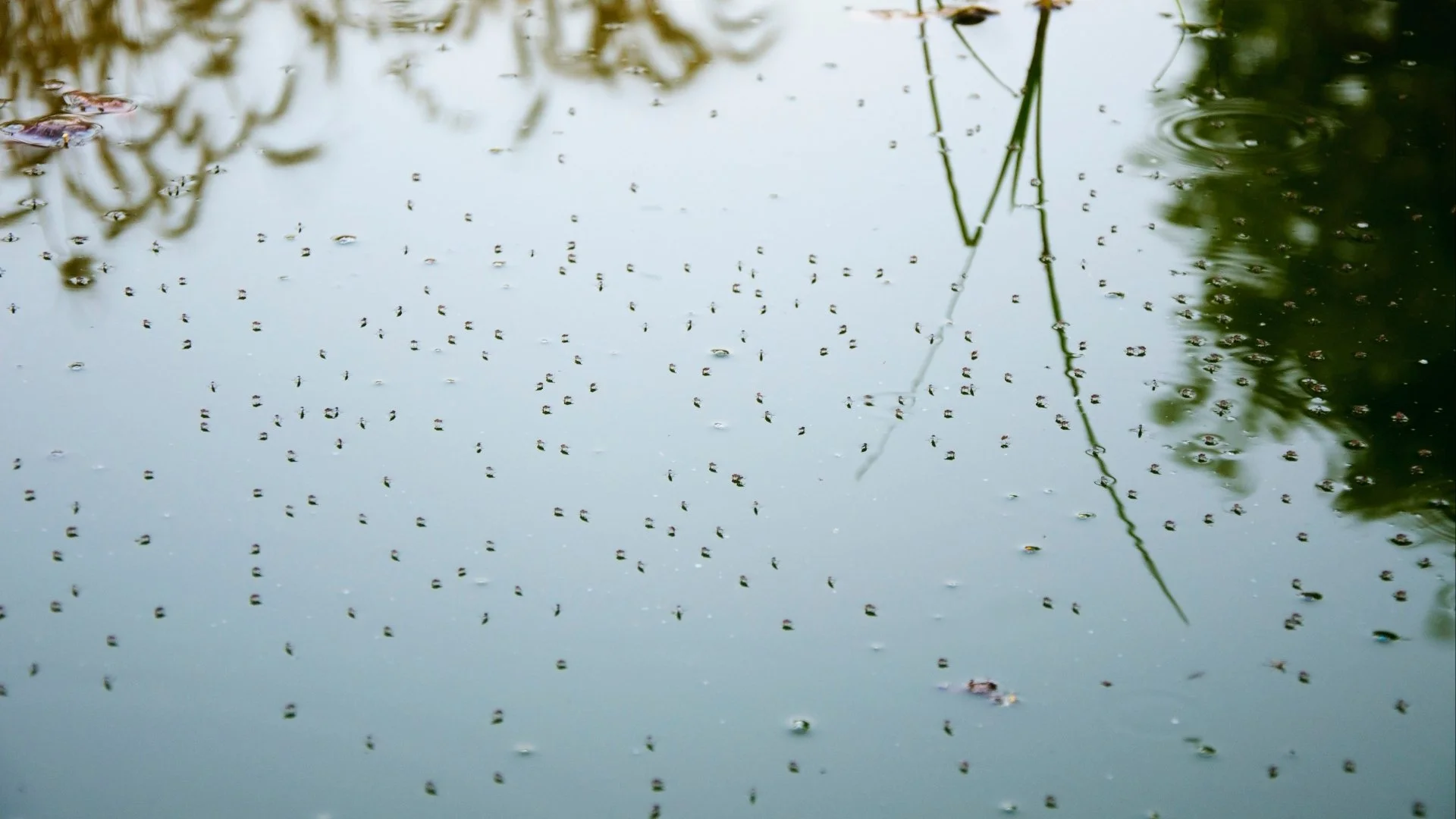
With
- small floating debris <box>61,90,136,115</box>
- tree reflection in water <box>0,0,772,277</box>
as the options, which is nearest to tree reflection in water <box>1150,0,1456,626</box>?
tree reflection in water <box>0,0,772,277</box>

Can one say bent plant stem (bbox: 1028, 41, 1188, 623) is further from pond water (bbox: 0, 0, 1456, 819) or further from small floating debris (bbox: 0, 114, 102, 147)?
small floating debris (bbox: 0, 114, 102, 147)

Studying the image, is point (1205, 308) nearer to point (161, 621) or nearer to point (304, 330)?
point (304, 330)

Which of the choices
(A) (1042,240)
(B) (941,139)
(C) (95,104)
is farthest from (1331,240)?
(C) (95,104)

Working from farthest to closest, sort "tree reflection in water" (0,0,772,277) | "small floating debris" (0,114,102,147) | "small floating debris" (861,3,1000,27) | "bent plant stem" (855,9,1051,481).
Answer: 1. "small floating debris" (861,3,1000,27)
2. "small floating debris" (0,114,102,147)
3. "tree reflection in water" (0,0,772,277)
4. "bent plant stem" (855,9,1051,481)

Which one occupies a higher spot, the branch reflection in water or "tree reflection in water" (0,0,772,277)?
"tree reflection in water" (0,0,772,277)

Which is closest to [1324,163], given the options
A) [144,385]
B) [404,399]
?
[404,399]

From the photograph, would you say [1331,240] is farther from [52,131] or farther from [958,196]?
[52,131]

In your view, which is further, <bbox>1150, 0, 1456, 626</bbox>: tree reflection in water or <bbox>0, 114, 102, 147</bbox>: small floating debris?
<bbox>0, 114, 102, 147</bbox>: small floating debris

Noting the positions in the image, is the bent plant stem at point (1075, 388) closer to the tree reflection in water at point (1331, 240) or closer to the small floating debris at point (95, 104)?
the tree reflection in water at point (1331, 240)
